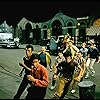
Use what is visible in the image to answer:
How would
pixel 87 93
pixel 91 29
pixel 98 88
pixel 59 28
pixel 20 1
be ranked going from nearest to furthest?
1. pixel 87 93
2. pixel 20 1
3. pixel 98 88
4. pixel 91 29
5. pixel 59 28

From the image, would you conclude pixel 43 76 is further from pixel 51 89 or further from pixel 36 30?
pixel 36 30

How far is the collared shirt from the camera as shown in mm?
6312

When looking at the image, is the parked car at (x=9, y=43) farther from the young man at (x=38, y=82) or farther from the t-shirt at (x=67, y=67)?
the young man at (x=38, y=82)

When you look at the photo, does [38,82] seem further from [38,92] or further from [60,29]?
[60,29]

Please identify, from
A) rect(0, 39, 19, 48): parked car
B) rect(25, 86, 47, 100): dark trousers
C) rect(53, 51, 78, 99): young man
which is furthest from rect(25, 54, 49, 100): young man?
rect(0, 39, 19, 48): parked car

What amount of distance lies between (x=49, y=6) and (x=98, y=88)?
148 inches

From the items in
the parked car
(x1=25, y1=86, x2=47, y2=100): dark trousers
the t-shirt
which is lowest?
the parked car

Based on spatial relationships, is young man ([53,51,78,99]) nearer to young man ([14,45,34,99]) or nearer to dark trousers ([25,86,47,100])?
young man ([14,45,34,99])

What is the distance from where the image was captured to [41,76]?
6445 millimetres

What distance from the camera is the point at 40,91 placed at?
6402mm

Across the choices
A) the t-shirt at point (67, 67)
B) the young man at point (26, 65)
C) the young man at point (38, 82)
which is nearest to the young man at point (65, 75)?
the t-shirt at point (67, 67)

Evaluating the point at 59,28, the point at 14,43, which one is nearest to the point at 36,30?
the point at 59,28

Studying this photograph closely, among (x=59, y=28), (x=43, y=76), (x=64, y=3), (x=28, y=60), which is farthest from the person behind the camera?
(x=59, y=28)

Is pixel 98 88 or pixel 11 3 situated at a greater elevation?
pixel 11 3
